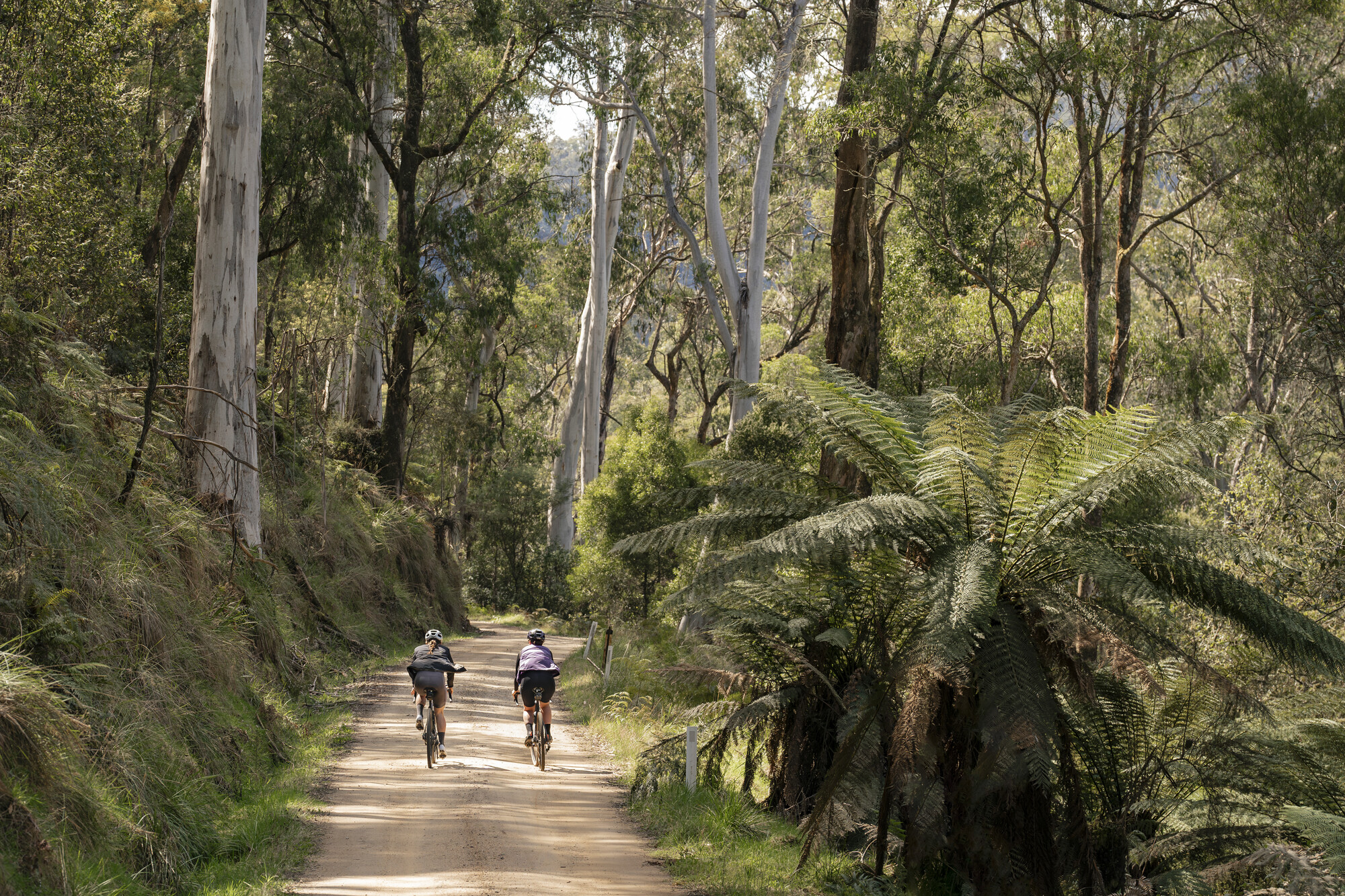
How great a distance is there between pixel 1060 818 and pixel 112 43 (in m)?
13.7

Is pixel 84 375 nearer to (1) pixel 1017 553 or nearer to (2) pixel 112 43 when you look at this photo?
(2) pixel 112 43

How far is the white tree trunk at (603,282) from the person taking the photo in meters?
30.3

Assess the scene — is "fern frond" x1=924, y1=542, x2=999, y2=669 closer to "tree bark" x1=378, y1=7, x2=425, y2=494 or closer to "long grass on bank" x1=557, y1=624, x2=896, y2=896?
"long grass on bank" x1=557, y1=624, x2=896, y2=896

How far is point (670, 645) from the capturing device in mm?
17359

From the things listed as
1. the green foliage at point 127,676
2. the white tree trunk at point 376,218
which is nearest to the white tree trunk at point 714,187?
the white tree trunk at point 376,218

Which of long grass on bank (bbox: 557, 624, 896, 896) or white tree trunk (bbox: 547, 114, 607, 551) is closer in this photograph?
long grass on bank (bbox: 557, 624, 896, 896)

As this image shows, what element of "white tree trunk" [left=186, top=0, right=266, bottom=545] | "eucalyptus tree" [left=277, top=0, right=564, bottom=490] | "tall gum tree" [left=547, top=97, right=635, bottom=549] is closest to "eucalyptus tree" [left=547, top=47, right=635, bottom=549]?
"tall gum tree" [left=547, top=97, right=635, bottom=549]

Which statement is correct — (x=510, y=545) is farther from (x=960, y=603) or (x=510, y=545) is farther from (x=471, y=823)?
(x=960, y=603)

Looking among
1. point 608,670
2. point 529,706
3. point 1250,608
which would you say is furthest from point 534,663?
point 1250,608

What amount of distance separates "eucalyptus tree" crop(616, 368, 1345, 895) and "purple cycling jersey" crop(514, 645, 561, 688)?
16.1 feet

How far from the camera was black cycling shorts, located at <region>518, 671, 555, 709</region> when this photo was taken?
11336 millimetres

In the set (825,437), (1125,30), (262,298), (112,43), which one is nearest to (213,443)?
(112,43)

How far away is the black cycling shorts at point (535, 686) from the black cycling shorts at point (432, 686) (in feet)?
2.78

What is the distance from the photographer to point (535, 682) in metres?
11.5
